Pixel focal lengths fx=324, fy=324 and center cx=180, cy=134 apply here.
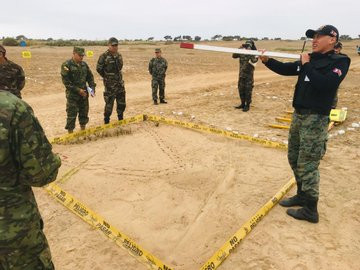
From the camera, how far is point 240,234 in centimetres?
384

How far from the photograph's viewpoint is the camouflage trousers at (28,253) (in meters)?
2.23

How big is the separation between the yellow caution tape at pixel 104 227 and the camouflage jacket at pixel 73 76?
2.65 m

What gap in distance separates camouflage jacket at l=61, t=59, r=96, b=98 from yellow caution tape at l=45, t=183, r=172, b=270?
2651 millimetres

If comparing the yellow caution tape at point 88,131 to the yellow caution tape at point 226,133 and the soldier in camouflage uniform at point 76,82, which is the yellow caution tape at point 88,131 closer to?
the soldier in camouflage uniform at point 76,82

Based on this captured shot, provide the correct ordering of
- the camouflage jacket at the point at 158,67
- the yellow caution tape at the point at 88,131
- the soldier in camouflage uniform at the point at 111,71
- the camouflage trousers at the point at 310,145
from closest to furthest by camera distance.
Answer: the camouflage trousers at the point at 310,145
the yellow caution tape at the point at 88,131
the soldier in camouflage uniform at the point at 111,71
the camouflage jacket at the point at 158,67

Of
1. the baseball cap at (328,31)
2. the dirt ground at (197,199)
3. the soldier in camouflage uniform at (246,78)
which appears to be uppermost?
the baseball cap at (328,31)

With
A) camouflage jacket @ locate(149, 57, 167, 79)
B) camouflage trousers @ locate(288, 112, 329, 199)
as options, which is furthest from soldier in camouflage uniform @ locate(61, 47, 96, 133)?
camouflage trousers @ locate(288, 112, 329, 199)

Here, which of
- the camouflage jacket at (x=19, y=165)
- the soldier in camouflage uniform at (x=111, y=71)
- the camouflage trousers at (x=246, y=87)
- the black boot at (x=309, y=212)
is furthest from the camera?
the camouflage trousers at (x=246, y=87)

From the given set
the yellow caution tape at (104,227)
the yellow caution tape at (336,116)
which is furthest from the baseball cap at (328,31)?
the yellow caution tape at (336,116)

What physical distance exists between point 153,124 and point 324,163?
4.13 meters

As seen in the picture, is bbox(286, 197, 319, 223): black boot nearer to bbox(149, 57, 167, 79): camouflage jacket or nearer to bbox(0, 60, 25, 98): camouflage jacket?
bbox(0, 60, 25, 98): camouflage jacket

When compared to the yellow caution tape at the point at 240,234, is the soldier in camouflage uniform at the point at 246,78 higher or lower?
higher

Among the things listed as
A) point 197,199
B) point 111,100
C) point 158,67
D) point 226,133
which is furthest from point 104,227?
point 158,67

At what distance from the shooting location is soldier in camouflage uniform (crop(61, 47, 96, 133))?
6.79 m
